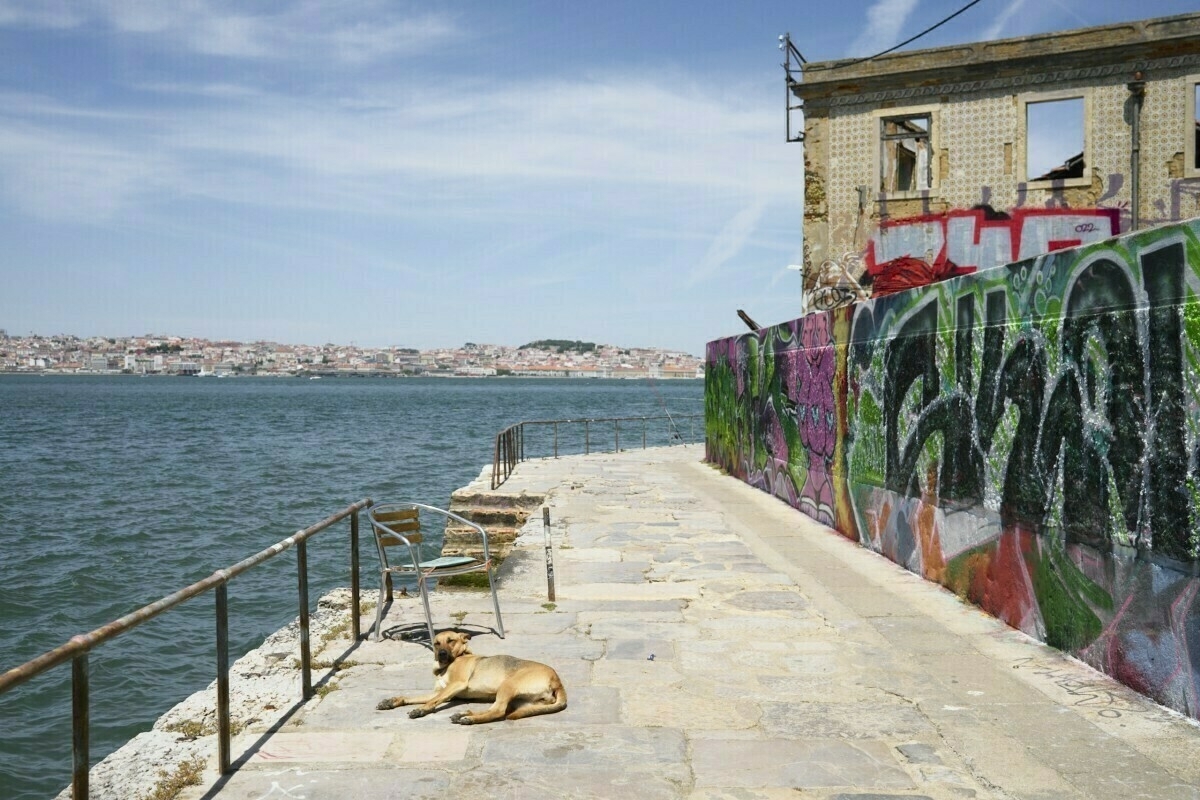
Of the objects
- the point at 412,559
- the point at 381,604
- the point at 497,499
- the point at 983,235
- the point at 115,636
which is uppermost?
the point at 983,235

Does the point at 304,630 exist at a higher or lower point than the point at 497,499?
higher

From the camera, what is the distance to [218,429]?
63500mm

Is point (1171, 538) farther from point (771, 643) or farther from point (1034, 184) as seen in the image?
point (1034, 184)

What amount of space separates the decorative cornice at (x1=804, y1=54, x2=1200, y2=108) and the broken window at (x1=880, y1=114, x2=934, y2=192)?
15.8 inches

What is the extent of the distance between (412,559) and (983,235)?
1338 centimetres

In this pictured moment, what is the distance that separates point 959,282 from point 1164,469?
3.20 m

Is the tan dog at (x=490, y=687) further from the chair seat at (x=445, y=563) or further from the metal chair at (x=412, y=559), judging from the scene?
the chair seat at (x=445, y=563)

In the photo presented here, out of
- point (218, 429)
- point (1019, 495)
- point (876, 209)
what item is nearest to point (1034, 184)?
point (876, 209)

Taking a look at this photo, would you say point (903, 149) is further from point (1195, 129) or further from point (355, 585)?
point (355, 585)

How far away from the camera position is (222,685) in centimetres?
474

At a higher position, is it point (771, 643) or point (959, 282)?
point (959, 282)

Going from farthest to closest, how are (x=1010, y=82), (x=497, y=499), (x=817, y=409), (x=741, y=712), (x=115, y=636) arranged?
(x=1010, y=82)
(x=497, y=499)
(x=817, y=409)
(x=741, y=712)
(x=115, y=636)

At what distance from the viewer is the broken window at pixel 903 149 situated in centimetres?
1847

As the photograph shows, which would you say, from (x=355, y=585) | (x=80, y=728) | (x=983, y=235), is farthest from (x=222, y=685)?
(x=983, y=235)
